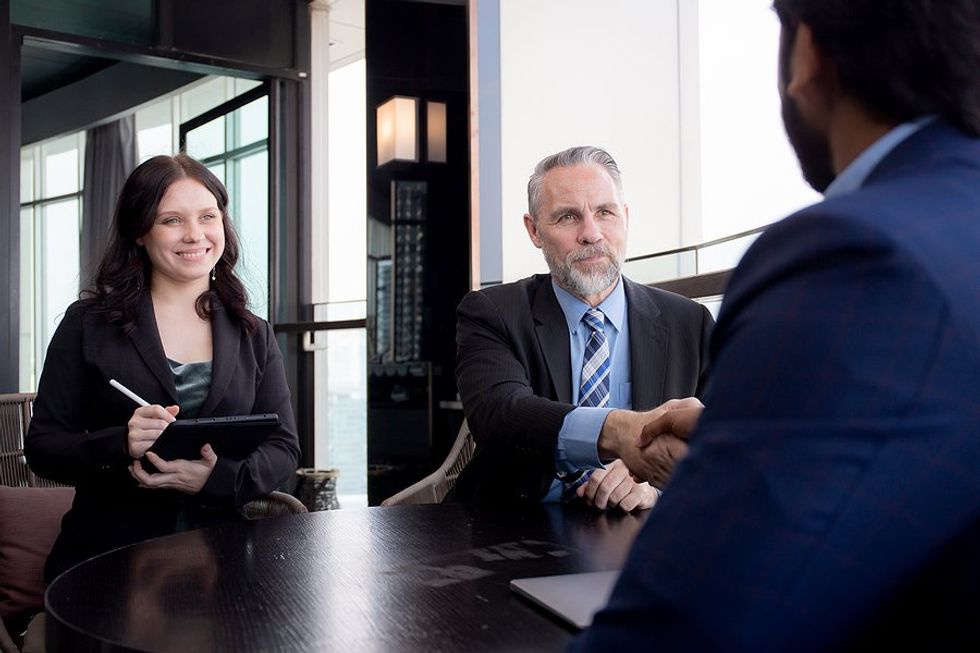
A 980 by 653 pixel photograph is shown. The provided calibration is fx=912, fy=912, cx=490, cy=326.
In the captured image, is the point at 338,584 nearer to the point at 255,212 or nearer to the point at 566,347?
the point at 566,347

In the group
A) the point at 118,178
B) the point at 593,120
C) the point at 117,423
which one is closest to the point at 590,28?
the point at 593,120

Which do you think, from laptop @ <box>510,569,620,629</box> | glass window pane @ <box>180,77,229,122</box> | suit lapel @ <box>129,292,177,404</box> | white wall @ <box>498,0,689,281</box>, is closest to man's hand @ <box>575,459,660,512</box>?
laptop @ <box>510,569,620,629</box>

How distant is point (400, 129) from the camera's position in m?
4.11

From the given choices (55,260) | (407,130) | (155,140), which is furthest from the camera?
(55,260)

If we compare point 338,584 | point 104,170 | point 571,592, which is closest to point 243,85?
point 104,170

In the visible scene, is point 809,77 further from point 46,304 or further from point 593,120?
point 46,304

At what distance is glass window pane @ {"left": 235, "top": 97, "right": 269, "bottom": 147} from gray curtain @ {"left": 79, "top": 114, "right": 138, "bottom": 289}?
274 cm

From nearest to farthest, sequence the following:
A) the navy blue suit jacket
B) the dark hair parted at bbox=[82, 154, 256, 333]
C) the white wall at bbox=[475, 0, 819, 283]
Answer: the navy blue suit jacket
the dark hair parted at bbox=[82, 154, 256, 333]
the white wall at bbox=[475, 0, 819, 283]

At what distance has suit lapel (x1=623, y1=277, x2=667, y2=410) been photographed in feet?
7.13

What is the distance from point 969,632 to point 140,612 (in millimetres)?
886

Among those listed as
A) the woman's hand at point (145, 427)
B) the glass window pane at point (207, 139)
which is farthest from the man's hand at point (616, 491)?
the glass window pane at point (207, 139)

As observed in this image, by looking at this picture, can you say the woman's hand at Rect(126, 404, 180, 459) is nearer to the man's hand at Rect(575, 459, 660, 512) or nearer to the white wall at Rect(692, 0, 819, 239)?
the man's hand at Rect(575, 459, 660, 512)

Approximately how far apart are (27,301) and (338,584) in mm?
8439

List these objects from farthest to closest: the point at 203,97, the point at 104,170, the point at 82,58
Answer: the point at 104,170
the point at 82,58
the point at 203,97
